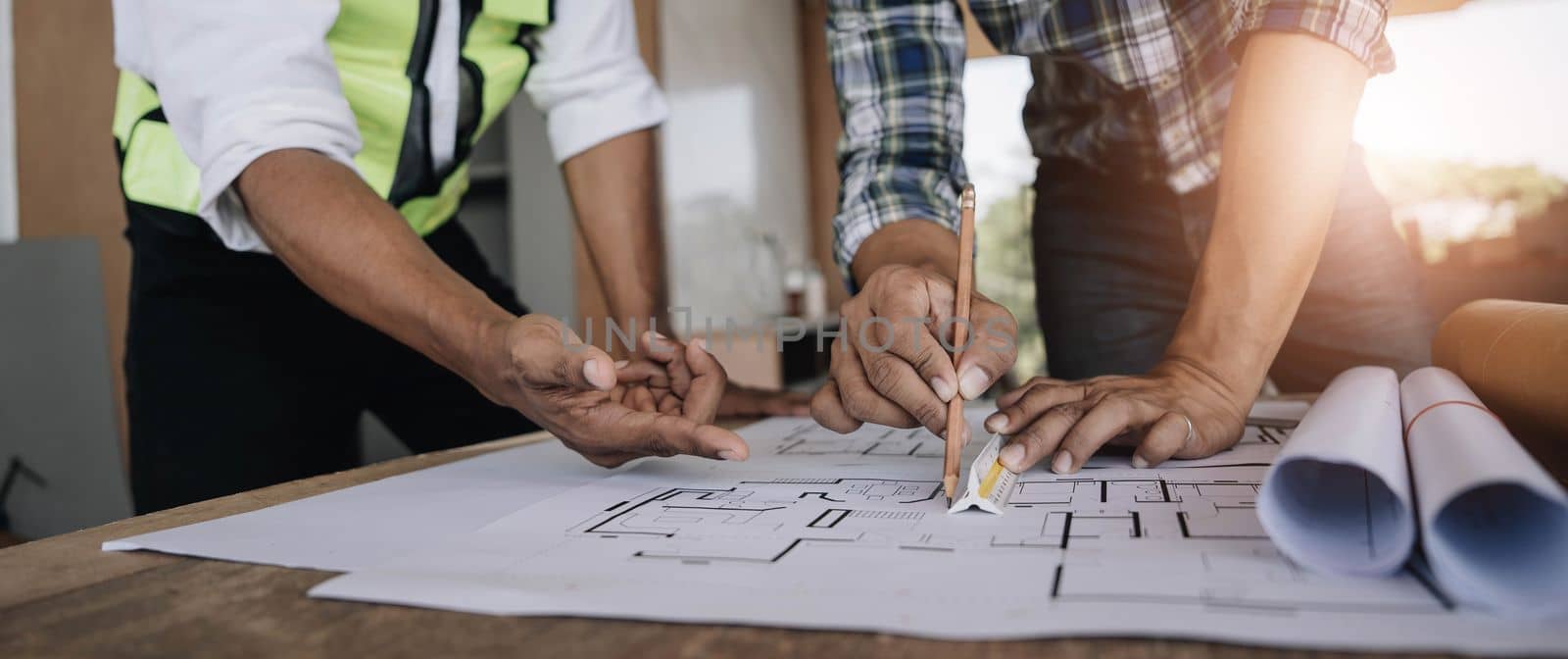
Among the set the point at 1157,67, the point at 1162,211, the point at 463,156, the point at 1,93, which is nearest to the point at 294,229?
the point at 463,156

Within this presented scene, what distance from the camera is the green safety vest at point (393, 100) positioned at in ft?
3.38

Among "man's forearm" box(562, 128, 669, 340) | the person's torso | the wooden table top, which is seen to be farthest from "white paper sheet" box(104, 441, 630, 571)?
the person's torso

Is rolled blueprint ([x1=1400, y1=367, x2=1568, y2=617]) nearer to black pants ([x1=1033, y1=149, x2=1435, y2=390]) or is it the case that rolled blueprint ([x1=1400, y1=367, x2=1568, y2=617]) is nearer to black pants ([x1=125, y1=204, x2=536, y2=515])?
black pants ([x1=1033, y1=149, x2=1435, y2=390])

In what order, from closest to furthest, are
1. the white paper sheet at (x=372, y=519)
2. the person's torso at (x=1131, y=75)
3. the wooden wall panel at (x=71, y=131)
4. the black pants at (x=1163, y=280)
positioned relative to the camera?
the white paper sheet at (x=372, y=519), the person's torso at (x=1131, y=75), the black pants at (x=1163, y=280), the wooden wall panel at (x=71, y=131)

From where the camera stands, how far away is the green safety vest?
1.03 meters

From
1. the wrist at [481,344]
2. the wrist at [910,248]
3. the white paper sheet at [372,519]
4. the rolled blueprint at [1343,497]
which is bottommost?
the white paper sheet at [372,519]

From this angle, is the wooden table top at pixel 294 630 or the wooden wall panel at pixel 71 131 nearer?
the wooden table top at pixel 294 630

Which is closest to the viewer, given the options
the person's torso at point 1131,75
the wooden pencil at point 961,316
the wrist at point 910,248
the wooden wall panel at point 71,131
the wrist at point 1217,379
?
the wooden pencil at point 961,316

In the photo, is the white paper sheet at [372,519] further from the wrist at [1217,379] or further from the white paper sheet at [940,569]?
the wrist at [1217,379]

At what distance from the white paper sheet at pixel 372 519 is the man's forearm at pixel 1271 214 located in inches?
20.9

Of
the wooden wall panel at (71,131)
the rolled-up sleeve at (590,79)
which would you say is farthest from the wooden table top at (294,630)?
the wooden wall panel at (71,131)

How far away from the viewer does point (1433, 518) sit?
0.40 m

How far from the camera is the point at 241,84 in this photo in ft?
2.79

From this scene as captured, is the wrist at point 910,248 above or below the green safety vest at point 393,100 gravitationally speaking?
below
